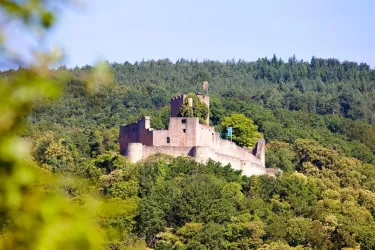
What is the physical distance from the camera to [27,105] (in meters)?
3.37

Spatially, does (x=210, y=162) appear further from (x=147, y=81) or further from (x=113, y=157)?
(x=147, y=81)

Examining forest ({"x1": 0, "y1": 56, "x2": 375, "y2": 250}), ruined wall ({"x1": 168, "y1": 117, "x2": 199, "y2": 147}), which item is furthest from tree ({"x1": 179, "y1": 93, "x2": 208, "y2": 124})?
ruined wall ({"x1": 168, "y1": 117, "x2": 199, "y2": 147})

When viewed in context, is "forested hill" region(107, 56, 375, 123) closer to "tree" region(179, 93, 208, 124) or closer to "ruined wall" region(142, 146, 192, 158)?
"tree" region(179, 93, 208, 124)

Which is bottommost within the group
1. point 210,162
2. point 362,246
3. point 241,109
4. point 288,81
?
point 362,246

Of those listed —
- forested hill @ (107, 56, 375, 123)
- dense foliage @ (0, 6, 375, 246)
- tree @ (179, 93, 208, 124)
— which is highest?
forested hill @ (107, 56, 375, 123)

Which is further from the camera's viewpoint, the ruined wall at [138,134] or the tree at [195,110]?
the tree at [195,110]

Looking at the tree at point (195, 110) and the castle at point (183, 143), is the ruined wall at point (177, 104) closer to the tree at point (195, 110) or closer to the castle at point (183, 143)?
the tree at point (195, 110)

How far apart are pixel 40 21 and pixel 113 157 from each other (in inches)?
2095

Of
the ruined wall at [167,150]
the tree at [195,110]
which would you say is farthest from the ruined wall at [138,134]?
the tree at [195,110]

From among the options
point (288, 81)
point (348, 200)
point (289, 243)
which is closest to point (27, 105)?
point (289, 243)

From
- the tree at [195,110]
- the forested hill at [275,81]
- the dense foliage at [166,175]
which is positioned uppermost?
the forested hill at [275,81]

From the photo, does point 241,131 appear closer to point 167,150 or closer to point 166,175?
point 166,175

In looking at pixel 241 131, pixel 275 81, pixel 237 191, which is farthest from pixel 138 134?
pixel 275 81

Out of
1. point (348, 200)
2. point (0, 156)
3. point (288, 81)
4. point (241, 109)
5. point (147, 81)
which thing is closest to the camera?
point (0, 156)
